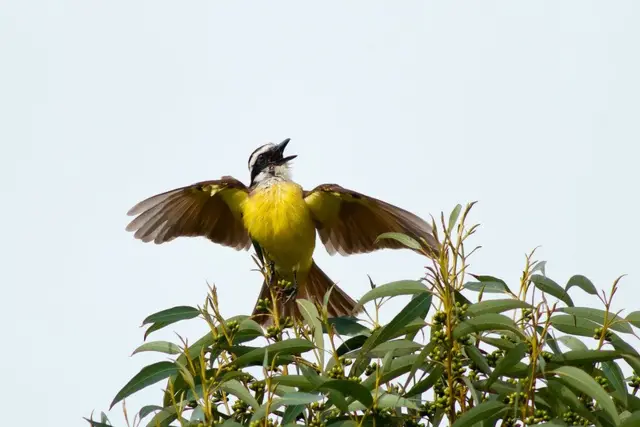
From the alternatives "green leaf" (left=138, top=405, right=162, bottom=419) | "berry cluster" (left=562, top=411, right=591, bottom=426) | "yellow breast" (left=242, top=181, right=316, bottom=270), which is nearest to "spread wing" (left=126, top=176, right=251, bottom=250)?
"yellow breast" (left=242, top=181, right=316, bottom=270)

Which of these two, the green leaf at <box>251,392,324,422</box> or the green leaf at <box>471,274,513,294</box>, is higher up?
the green leaf at <box>471,274,513,294</box>

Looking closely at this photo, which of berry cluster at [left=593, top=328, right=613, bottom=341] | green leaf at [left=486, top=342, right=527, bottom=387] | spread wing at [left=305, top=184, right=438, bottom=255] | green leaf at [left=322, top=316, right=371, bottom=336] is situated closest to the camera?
green leaf at [left=486, top=342, right=527, bottom=387]

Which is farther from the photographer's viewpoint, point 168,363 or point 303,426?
point 168,363

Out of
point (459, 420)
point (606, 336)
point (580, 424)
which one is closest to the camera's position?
point (459, 420)

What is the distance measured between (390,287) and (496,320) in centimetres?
31

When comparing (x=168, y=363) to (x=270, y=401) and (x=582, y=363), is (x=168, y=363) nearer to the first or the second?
(x=270, y=401)

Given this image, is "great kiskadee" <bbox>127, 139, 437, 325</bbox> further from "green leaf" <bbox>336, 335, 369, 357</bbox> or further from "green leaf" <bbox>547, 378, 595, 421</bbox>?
"green leaf" <bbox>547, 378, 595, 421</bbox>

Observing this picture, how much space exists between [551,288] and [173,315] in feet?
3.50

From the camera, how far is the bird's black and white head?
20.8 ft

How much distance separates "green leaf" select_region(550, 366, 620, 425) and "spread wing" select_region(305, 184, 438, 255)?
3.13m

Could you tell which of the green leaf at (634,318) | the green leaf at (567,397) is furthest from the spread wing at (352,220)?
the green leaf at (567,397)

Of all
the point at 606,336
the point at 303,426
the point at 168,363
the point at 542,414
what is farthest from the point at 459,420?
the point at 168,363

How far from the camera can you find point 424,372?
2477 millimetres

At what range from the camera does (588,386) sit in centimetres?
232
